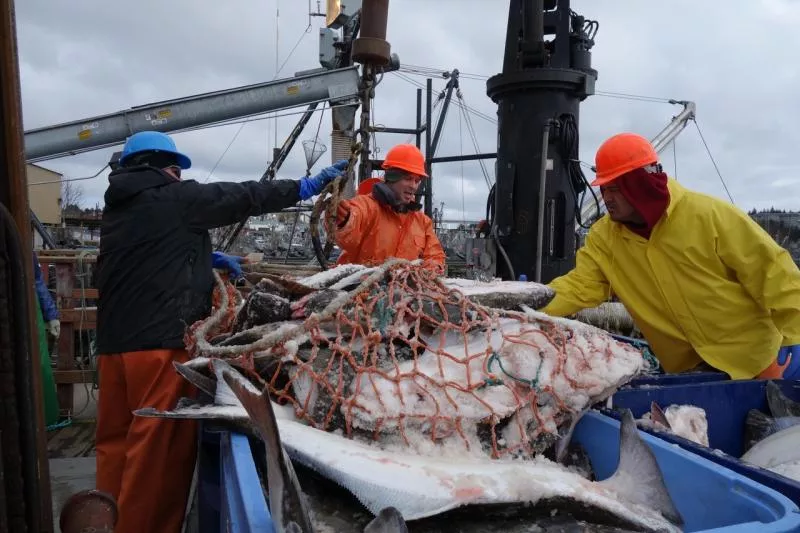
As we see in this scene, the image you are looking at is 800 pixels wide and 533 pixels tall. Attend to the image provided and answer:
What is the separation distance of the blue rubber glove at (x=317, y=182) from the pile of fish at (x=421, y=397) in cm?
125

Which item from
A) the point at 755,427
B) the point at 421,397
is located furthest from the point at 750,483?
the point at 755,427

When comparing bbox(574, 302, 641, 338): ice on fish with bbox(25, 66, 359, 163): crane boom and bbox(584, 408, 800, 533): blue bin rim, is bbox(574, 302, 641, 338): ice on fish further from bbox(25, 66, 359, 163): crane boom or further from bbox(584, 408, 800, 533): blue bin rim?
bbox(584, 408, 800, 533): blue bin rim

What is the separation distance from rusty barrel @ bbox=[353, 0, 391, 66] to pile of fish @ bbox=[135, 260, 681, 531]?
1671 millimetres

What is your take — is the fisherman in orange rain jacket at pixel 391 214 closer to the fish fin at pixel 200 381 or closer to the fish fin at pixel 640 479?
the fish fin at pixel 200 381

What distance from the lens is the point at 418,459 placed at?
1452 millimetres

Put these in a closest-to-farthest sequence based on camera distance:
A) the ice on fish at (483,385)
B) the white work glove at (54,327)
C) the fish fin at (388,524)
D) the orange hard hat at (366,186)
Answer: the fish fin at (388,524) < the ice on fish at (483,385) < the orange hard hat at (366,186) < the white work glove at (54,327)

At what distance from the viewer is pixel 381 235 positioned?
4.00 m

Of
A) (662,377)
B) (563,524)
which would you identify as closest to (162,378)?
(563,524)

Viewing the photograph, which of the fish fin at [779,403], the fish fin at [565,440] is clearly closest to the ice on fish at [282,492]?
the fish fin at [565,440]

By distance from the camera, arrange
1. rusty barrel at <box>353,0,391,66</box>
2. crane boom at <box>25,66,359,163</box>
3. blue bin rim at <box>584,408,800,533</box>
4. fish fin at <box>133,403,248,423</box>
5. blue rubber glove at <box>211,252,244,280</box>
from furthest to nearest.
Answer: crane boom at <box>25,66,359,163</box> < blue rubber glove at <box>211,252,244,280</box> < rusty barrel at <box>353,0,391,66</box> < fish fin at <box>133,403,248,423</box> < blue bin rim at <box>584,408,800,533</box>

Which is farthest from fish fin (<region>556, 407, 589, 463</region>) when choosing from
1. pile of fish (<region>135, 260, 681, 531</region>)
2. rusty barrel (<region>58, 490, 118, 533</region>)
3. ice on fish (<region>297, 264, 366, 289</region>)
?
rusty barrel (<region>58, 490, 118, 533</region>)

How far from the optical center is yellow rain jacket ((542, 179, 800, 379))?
98.6 inches

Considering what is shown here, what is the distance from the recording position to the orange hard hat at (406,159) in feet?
12.9

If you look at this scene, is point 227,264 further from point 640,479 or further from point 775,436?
point 775,436
